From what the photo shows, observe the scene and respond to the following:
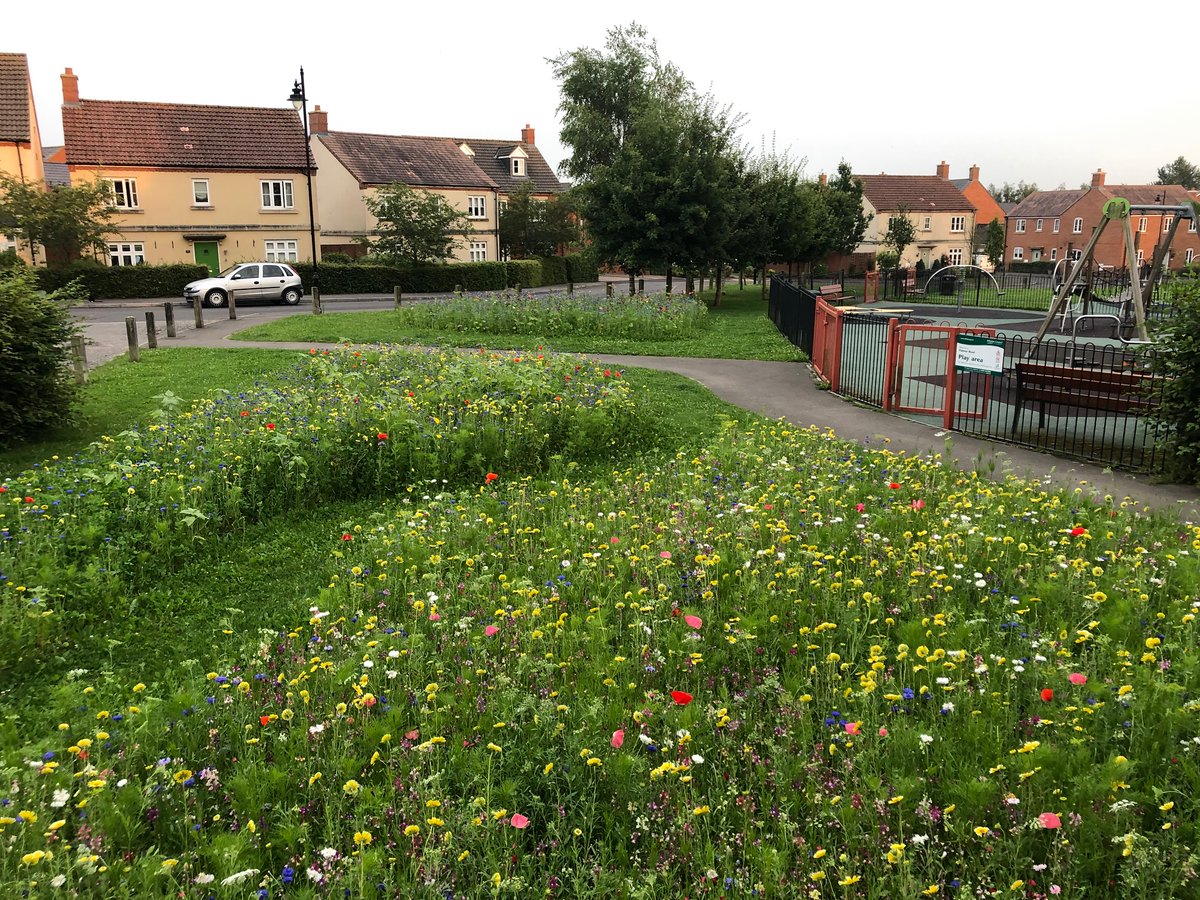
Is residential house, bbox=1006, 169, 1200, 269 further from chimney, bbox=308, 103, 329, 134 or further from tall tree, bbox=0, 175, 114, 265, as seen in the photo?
tall tree, bbox=0, 175, 114, 265

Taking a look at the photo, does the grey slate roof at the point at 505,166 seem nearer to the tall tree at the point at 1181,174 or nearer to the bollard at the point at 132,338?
the bollard at the point at 132,338

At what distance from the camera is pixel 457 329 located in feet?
76.8

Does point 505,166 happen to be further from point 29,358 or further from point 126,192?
point 29,358

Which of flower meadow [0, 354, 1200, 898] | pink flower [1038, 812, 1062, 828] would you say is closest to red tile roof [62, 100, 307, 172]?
flower meadow [0, 354, 1200, 898]

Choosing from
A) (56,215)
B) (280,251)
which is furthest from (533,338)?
(280,251)

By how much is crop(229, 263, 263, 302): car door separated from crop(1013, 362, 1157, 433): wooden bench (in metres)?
29.3

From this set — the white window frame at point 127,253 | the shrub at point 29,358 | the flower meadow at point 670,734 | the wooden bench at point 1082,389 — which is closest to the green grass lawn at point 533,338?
the wooden bench at point 1082,389

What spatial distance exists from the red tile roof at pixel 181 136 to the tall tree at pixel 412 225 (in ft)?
23.0

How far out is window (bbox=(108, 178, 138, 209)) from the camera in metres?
43.1

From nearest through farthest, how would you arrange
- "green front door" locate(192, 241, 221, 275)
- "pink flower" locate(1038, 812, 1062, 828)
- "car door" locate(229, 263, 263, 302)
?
"pink flower" locate(1038, 812, 1062, 828) → "car door" locate(229, 263, 263, 302) → "green front door" locate(192, 241, 221, 275)

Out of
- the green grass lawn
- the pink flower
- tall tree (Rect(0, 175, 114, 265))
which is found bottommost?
the pink flower

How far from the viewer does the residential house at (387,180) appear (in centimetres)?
5275

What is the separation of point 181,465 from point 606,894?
647 centimetres

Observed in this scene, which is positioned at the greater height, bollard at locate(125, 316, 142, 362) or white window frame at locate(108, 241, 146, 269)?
white window frame at locate(108, 241, 146, 269)
